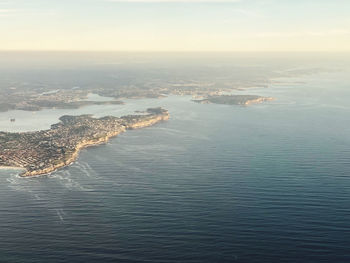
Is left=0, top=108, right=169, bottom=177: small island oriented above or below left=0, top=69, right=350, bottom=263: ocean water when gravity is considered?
above

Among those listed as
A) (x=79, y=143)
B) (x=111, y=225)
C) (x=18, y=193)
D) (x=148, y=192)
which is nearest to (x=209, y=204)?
(x=148, y=192)

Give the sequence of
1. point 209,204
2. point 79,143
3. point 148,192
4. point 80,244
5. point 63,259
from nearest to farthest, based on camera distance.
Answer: point 63,259 < point 80,244 < point 209,204 < point 148,192 < point 79,143

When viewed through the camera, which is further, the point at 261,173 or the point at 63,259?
the point at 261,173

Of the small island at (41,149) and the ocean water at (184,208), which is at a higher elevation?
the small island at (41,149)

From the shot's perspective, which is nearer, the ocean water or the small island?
the ocean water

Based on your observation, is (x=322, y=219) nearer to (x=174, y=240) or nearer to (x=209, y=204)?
(x=209, y=204)

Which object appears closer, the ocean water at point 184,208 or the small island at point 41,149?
the ocean water at point 184,208

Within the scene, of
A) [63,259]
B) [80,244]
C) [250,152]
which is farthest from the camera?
[250,152]

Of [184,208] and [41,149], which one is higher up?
[41,149]
